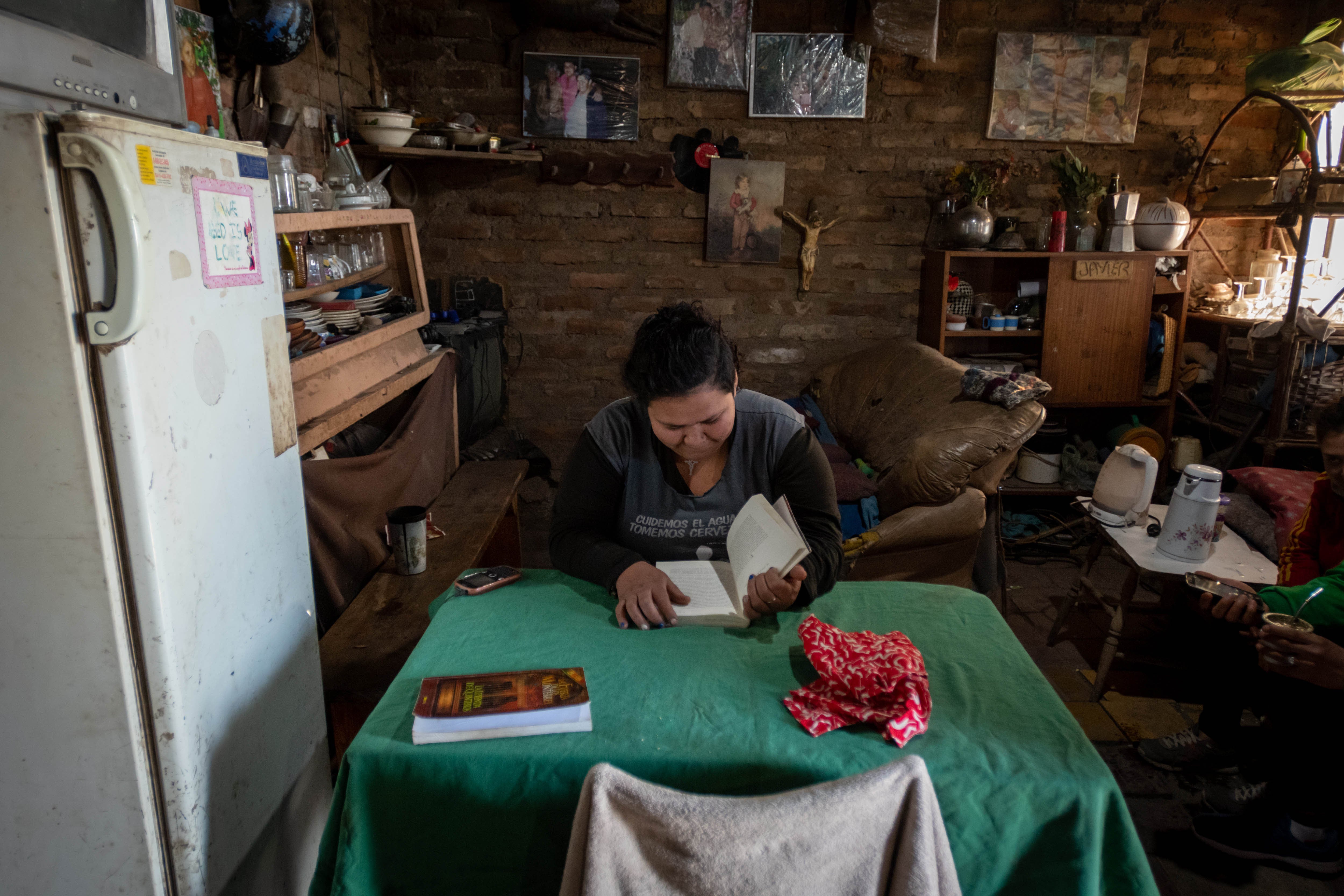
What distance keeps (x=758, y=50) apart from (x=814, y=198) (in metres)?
0.83

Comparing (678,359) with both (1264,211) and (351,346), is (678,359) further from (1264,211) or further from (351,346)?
(1264,211)

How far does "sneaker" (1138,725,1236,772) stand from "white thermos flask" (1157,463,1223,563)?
1.88 feet

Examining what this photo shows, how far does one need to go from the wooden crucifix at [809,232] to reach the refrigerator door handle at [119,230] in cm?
384

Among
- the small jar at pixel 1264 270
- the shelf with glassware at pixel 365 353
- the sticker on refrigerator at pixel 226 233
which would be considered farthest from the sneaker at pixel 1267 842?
the small jar at pixel 1264 270

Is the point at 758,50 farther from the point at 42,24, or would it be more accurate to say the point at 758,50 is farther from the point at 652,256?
the point at 42,24

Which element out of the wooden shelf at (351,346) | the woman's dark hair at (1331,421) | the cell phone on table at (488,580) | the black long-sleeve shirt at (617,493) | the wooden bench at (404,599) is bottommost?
the wooden bench at (404,599)

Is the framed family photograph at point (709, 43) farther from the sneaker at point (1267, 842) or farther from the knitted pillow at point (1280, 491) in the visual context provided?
the sneaker at point (1267, 842)

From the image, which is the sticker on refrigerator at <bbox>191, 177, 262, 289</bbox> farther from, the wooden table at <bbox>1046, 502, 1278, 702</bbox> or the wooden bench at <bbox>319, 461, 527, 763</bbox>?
Answer: the wooden table at <bbox>1046, 502, 1278, 702</bbox>

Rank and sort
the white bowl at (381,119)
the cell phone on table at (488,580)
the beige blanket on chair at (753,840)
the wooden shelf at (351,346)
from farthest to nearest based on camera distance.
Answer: the white bowl at (381,119), the wooden shelf at (351,346), the cell phone on table at (488,580), the beige blanket on chair at (753,840)

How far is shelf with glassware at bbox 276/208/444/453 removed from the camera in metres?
2.43

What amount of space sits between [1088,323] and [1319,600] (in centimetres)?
257

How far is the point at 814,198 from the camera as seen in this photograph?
4641 millimetres

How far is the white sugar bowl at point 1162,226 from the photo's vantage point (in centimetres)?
431

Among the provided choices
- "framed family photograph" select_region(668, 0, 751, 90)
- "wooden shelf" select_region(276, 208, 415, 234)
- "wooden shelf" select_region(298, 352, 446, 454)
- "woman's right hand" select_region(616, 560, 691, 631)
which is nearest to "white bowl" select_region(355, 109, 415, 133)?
"wooden shelf" select_region(276, 208, 415, 234)
